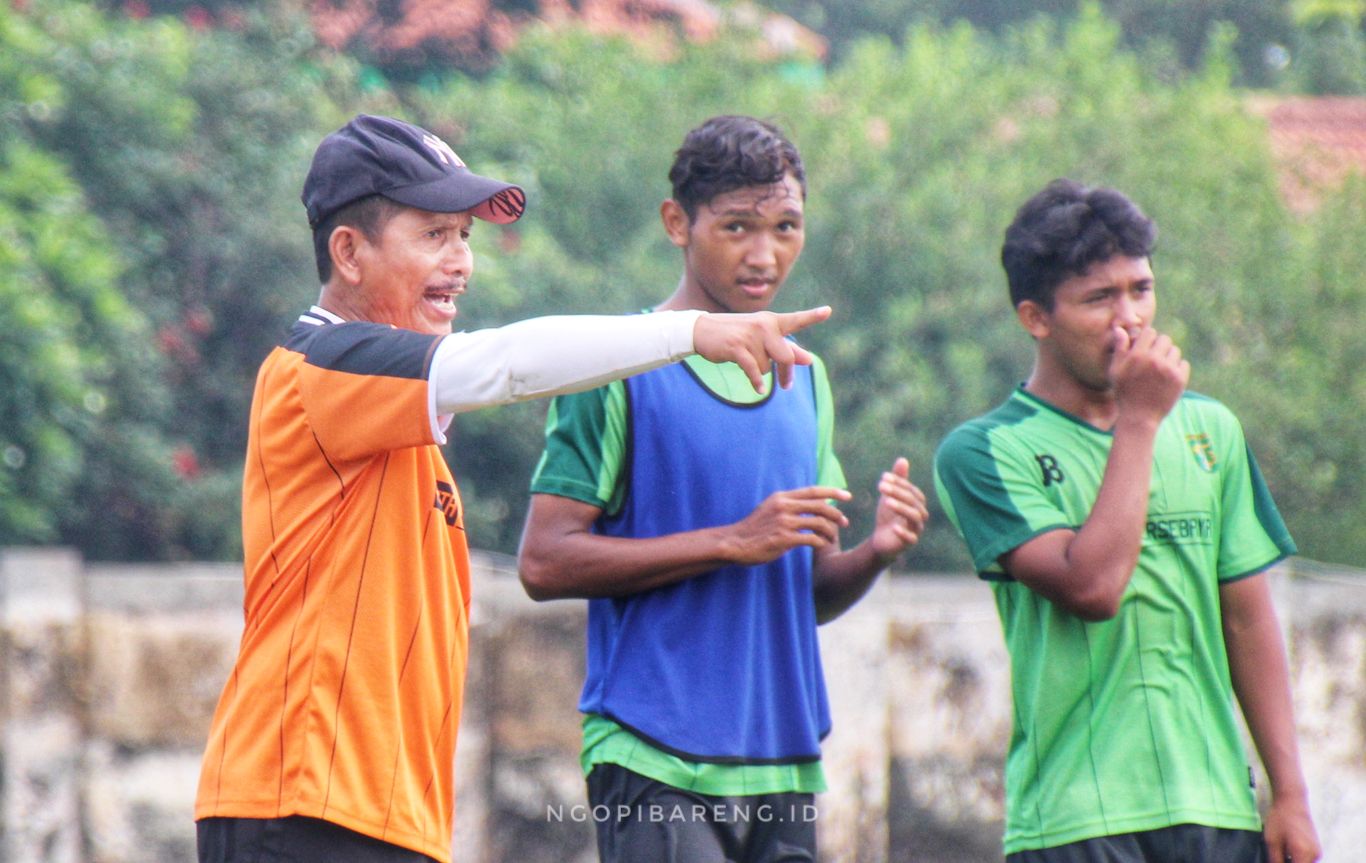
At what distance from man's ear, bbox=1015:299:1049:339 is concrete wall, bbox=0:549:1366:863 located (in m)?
2.04

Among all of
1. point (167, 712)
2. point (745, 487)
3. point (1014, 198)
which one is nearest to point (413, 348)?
point (745, 487)

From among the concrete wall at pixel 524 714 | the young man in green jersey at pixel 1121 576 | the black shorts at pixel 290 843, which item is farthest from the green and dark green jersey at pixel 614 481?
the concrete wall at pixel 524 714

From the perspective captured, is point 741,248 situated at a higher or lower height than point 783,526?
higher

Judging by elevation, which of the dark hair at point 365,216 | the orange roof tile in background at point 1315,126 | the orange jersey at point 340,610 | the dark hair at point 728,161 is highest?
the orange roof tile in background at point 1315,126

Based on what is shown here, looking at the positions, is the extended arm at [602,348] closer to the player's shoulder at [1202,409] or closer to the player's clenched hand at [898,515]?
the player's clenched hand at [898,515]

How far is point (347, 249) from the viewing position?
282 cm

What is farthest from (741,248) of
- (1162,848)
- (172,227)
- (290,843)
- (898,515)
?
(172,227)

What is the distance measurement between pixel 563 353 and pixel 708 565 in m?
0.90

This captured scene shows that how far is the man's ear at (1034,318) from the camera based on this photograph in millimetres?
3551

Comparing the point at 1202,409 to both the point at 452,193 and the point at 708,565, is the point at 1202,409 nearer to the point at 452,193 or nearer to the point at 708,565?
the point at 708,565

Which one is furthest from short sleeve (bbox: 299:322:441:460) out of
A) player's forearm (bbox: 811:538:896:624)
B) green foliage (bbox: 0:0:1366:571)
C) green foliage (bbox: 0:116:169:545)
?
green foliage (bbox: 0:0:1366:571)

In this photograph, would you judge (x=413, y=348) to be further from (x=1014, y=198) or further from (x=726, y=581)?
(x=1014, y=198)

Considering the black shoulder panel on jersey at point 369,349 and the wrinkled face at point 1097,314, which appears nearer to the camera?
the black shoulder panel on jersey at point 369,349

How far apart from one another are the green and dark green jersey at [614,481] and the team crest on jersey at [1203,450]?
0.79m
